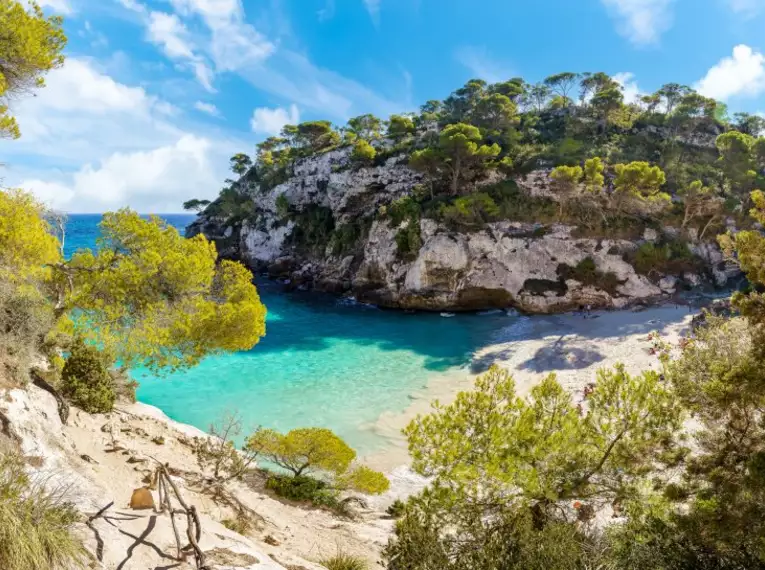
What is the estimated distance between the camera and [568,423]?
6.62m

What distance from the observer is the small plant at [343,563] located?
6.91 meters

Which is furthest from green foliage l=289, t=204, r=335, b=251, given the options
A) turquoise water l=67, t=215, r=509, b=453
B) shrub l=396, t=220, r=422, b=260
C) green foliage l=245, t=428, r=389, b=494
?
green foliage l=245, t=428, r=389, b=494

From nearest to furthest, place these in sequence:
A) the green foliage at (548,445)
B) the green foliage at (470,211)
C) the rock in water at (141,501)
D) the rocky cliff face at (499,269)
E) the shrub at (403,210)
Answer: the rock in water at (141,501), the green foliage at (548,445), the rocky cliff face at (499,269), the green foliage at (470,211), the shrub at (403,210)

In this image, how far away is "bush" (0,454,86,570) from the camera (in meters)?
3.45

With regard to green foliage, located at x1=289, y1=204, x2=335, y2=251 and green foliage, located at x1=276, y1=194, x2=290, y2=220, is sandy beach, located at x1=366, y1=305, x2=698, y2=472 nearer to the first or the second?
green foliage, located at x1=289, y1=204, x2=335, y2=251

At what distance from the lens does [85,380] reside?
10.9 metres

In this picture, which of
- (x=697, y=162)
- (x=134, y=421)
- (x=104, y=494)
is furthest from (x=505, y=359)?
(x=697, y=162)

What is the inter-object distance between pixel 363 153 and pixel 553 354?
3142 centimetres

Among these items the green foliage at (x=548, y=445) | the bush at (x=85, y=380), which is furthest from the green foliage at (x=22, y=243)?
the green foliage at (x=548, y=445)

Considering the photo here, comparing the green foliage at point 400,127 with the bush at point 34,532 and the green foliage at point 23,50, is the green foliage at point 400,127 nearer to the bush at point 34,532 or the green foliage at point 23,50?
the green foliage at point 23,50

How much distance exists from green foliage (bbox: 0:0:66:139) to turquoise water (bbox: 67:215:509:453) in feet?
41.8

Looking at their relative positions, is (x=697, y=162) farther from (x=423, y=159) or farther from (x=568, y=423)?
(x=568, y=423)

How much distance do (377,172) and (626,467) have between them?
4089 cm

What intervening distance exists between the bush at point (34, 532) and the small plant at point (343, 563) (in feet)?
14.1
